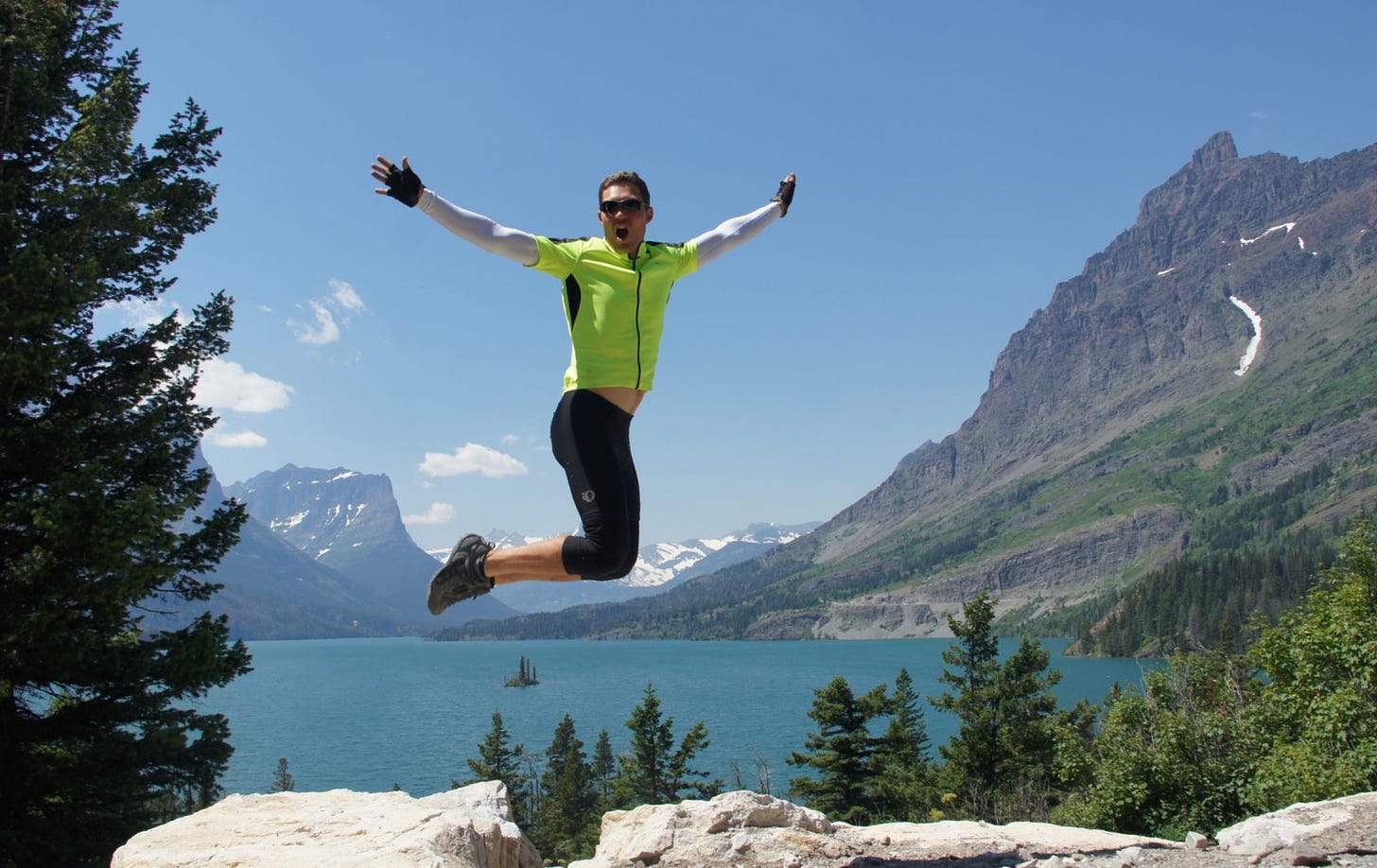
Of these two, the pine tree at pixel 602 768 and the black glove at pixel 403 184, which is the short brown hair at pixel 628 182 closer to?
the black glove at pixel 403 184

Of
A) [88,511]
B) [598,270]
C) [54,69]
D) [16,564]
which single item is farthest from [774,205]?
[54,69]

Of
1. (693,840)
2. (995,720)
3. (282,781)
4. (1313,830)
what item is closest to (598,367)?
(693,840)

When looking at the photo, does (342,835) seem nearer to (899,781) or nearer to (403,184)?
(403,184)

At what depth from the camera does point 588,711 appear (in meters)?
95.7

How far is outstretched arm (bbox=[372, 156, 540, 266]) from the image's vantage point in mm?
4211

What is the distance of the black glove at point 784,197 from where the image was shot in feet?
18.7

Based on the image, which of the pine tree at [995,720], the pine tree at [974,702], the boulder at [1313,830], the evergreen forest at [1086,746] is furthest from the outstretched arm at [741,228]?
the pine tree at [974,702]

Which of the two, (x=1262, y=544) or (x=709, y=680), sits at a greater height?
(x=1262, y=544)

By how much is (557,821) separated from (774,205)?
4607cm

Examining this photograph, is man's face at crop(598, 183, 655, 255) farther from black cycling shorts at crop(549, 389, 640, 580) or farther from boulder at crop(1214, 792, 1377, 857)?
boulder at crop(1214, 792, 1377, 857)

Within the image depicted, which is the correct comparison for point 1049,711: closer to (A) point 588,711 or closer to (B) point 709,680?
(A) point 588,711

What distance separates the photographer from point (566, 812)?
46781 millimetres

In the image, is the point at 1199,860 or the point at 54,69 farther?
the point at 54,69

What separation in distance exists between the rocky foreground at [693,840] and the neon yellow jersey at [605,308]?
2.50 m
